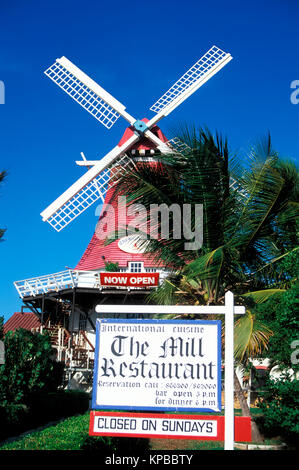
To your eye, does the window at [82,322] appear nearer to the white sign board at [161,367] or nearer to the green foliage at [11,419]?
the green foliage at [11,419]

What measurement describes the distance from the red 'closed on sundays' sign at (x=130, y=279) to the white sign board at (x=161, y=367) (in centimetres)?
A: 1716

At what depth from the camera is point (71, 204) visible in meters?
23.8

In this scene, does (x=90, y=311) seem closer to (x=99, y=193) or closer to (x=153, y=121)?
(x=99, y=193)

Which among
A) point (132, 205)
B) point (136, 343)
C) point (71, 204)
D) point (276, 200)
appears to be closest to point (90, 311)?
point (71, 204)

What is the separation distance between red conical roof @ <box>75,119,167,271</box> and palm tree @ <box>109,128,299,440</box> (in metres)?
11.1

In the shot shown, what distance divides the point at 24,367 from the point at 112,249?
1165 cm

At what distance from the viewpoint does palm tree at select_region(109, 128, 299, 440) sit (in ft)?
37.8

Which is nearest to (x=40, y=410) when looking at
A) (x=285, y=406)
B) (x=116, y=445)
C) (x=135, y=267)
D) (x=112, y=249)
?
(x=116, y=445)

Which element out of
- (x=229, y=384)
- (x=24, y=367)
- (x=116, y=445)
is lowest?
(x=116, y=445)

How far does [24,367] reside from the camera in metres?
15.6

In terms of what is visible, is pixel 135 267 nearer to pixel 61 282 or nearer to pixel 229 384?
pixel 61 282

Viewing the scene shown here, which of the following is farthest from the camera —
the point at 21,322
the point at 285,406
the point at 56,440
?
the point at 21,322

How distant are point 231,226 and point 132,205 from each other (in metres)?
2.75

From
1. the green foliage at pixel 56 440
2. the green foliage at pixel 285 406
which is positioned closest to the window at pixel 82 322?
the green foliage at pixel 56 440
